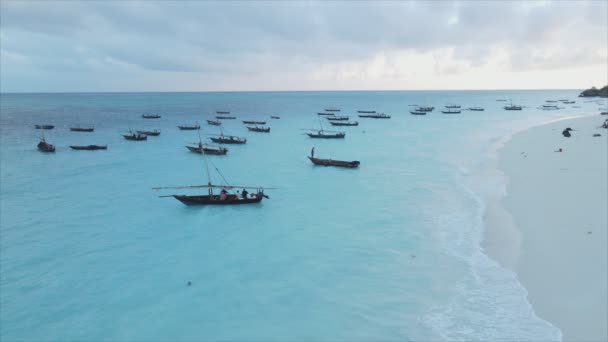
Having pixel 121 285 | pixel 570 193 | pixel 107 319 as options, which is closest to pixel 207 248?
pixel 121 285

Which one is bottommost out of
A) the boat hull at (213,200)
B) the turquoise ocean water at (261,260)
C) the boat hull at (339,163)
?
the turquoise ocean water at (261,260)

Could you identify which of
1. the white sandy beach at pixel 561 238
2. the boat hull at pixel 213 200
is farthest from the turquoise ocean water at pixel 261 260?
the white sandy beach at pixel 561 238

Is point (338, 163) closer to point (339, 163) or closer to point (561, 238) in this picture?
point (339, 163)

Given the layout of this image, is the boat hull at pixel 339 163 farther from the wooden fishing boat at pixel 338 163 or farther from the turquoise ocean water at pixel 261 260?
the turquoise ocean water at pixel 261 260

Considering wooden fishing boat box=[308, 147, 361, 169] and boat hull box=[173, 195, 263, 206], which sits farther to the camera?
wooden fishing boat box=[308, 147, 361, 169]

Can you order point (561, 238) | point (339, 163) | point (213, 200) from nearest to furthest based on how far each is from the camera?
point (561, 238) < point (213, 200) < point (339, 163)

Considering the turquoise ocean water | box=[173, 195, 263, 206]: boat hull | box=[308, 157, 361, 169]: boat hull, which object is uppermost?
box=[308, 157, 361, 169]: boat hull

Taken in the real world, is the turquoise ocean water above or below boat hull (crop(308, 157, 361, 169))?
below

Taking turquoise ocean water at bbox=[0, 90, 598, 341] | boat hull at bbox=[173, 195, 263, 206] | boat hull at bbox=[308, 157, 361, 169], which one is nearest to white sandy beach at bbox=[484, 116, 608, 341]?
turquoise ocean water at bbox=[0, 90, 598, 341]

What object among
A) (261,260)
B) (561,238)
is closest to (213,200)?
(261,260)

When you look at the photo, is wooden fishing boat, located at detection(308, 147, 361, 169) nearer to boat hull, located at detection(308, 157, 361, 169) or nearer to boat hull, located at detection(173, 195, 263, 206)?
boat hull, located at detection(308, 157, 361, 169)
